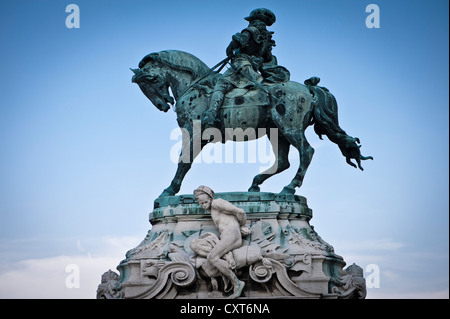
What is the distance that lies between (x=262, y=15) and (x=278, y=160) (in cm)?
304

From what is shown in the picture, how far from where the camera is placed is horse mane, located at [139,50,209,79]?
60.2ft

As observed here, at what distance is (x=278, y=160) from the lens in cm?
1816

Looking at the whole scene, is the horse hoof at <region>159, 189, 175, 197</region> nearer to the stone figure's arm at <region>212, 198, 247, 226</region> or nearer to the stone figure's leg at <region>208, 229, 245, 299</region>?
the stone figure's arm at <region>212, 198, 247, 226</region>

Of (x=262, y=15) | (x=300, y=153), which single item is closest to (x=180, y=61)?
(x=262, y=15)

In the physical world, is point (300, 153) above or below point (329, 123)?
below

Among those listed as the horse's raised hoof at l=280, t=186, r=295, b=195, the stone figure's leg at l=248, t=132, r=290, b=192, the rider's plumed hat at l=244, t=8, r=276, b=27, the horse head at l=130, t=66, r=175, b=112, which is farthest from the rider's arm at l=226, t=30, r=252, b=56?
the horse's raised hoof at l=280, t=186, r=295, b=195

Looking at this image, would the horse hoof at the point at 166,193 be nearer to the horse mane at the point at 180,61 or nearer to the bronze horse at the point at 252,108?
the bronze horse at the point at 252,108

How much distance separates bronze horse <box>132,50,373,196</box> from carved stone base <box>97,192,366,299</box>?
73cm

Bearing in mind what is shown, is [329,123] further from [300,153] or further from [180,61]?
[180,61]

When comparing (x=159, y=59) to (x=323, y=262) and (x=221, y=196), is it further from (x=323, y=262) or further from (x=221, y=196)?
(x=323, y=262)

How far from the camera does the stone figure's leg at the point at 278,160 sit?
18.0 metres

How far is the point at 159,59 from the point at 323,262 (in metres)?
5.37

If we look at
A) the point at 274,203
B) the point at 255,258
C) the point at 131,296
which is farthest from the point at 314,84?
the point at 131,296

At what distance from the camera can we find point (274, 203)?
54.9 ft
